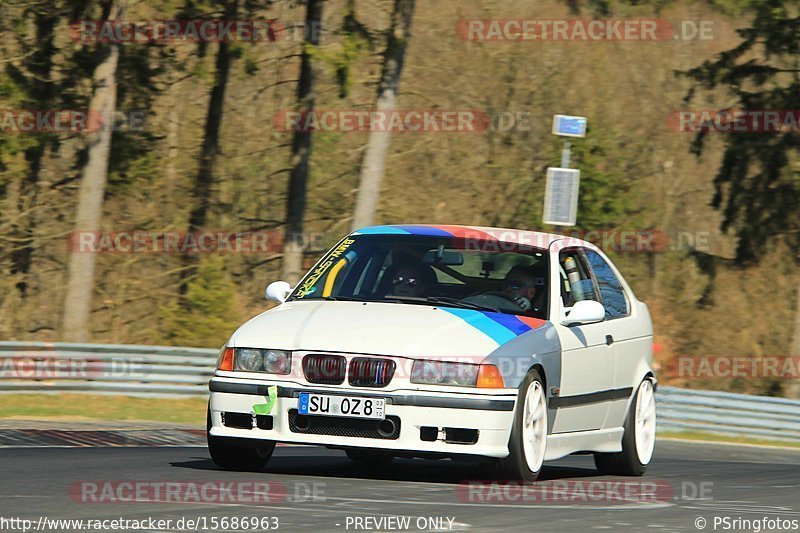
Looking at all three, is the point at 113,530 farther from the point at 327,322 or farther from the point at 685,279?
the point at 685,279

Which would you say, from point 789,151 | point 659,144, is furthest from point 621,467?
point 659,144

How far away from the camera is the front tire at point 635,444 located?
11047mm

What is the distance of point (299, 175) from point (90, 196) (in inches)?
165

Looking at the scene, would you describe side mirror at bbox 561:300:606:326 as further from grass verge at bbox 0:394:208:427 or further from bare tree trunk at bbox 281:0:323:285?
bare tree trunk at bbox 281:0:323:285

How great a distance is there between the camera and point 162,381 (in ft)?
67.1

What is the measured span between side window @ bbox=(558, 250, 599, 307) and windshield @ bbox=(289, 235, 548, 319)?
27 centimetres

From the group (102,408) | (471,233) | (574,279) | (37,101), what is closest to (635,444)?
(574,279)

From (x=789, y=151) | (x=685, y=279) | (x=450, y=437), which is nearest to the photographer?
(x=450, y=437)

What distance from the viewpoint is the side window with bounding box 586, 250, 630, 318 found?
1111 cm

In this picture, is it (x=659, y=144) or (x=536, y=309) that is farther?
(x=659, y=144)

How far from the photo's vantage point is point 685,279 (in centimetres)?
3859

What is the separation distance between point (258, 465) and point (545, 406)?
6.23ft

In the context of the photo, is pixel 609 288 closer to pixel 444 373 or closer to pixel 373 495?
pixel 444 373

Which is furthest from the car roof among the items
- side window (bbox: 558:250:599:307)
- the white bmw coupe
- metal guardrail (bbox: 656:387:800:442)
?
metal guardrail (bbox: 656:387:800:442)
